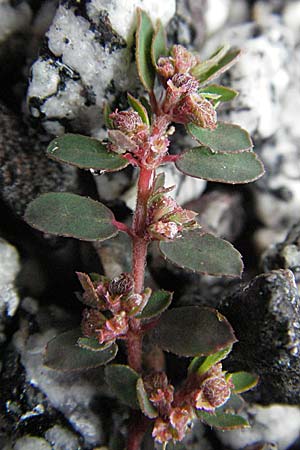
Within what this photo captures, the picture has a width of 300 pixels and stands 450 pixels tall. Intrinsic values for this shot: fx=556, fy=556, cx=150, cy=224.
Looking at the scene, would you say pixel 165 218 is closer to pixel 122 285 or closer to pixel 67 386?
pixel 122 285

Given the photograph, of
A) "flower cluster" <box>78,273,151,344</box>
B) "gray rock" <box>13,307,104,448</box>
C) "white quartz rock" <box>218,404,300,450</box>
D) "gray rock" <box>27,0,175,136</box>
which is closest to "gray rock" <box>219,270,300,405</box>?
"white quartz rock" <box>218,404,300,450</box>

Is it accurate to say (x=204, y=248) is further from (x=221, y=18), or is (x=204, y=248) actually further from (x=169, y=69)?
(x=221, y=18)

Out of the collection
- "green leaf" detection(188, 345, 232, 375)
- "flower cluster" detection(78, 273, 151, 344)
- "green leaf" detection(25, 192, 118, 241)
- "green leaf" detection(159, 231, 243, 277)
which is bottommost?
"green leaf" detection(188, 345, 232, 375)

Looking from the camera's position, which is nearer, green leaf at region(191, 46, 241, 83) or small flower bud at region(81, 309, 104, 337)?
small flower bud at region(81, 309, 104, 337)

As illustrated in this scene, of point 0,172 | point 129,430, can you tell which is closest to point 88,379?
point 129,430

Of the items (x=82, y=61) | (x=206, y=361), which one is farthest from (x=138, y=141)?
(x=206, y=361)

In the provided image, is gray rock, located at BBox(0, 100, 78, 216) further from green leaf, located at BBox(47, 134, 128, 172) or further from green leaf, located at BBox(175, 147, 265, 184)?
green leaf, located at BBox(175, 147, 265, 184)
